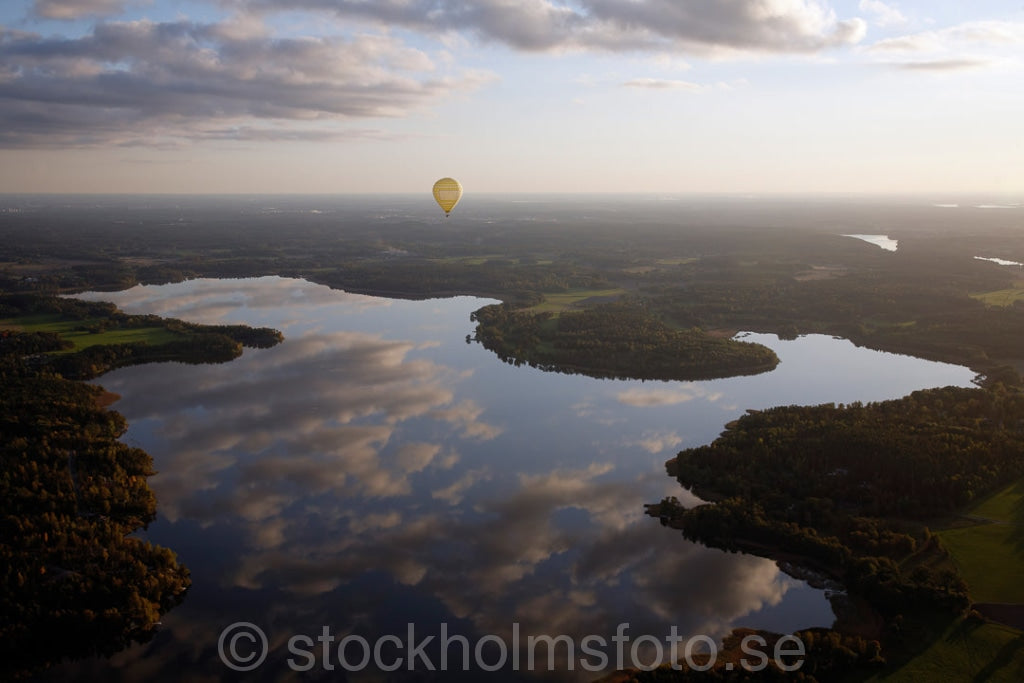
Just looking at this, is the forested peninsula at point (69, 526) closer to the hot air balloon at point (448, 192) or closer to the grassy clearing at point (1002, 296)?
the hot air balloon at point (448, 192)

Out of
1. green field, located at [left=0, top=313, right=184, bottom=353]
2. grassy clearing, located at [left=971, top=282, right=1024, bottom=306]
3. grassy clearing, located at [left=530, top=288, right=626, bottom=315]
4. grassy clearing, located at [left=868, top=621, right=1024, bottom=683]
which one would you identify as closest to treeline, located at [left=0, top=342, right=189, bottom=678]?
green field, located at [left=0, top=313, right=184, bottom=353]

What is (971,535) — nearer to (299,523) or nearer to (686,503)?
(686,503)

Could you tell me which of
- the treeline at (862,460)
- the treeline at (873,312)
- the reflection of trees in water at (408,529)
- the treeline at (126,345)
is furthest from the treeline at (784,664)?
the treeline at (126,345)

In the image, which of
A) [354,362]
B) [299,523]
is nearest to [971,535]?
[299,523]

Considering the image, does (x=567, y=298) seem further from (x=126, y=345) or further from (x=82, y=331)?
(x=82, y=331)

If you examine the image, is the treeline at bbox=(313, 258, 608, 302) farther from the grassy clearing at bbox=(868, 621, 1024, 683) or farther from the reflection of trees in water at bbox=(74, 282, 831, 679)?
the grassy clearing at bbox=(868, 621, 1024, 683)
